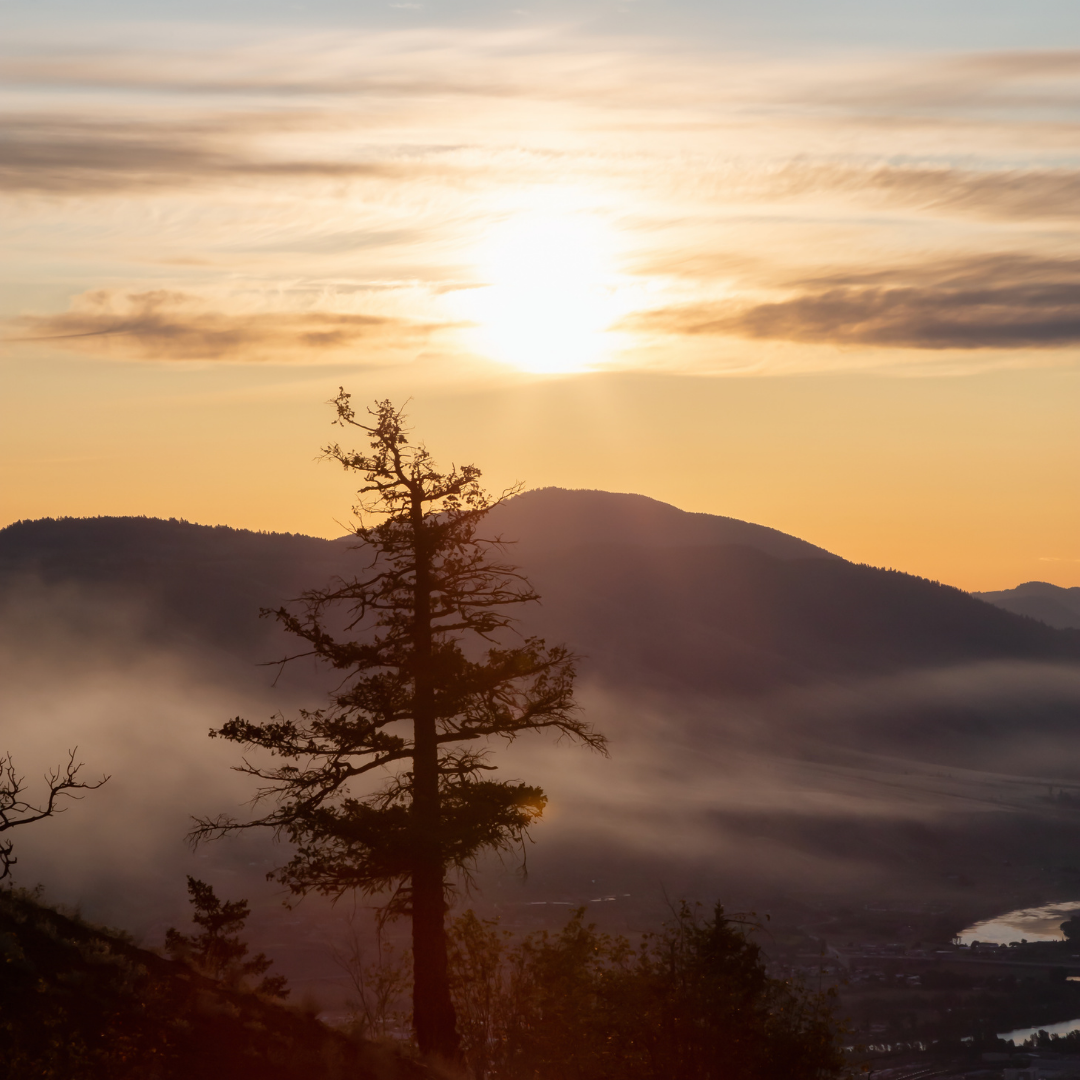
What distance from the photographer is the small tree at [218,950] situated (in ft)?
84.9

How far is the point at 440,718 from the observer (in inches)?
974

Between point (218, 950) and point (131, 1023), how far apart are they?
11.8 m

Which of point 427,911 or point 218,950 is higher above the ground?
point 427,911

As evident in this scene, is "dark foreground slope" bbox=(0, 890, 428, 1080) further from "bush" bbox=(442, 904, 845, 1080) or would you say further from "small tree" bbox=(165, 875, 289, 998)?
"bush" bbox=(442, 904, 845, 1080)

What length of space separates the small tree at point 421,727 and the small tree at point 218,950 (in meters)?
3.71

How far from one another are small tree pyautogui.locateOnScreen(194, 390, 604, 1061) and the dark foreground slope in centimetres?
248

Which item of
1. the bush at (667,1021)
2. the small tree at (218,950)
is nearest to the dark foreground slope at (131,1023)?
the small tree at (218,950)

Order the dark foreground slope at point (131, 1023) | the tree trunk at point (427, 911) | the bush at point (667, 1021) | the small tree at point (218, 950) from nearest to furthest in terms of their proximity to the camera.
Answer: the dark foreground slope at point (131, 1023) < the bush at point (667, 1021) < the tree trunk at point (427, 911) < the small tree at point (218, 950)

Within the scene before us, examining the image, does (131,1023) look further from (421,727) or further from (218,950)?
(218,950)

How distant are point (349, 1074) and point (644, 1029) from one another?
5.31 metres

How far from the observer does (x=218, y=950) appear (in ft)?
102

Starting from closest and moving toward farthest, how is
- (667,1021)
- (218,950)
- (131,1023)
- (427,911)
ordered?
1. (131,1023)
2. (667,1021)
3. (427,911)
4. (218,950)

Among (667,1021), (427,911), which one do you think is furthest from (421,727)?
(667,1021)

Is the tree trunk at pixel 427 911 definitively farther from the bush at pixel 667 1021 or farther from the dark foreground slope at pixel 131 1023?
the bush at pixel 667 1021
